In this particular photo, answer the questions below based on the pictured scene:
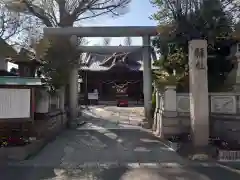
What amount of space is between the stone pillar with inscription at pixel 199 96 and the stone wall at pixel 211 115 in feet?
4.68

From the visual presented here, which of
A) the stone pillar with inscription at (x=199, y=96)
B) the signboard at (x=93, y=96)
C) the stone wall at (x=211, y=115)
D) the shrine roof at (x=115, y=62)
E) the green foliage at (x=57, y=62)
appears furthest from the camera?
the shrine roof at (x=115, y=62)

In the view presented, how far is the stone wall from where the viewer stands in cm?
1106

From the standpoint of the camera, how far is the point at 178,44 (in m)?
12.7

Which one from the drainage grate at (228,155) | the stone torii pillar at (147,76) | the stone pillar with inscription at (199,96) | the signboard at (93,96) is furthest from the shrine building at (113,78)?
the drainage grate at (228,155)

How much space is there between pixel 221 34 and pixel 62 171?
28.3 ft

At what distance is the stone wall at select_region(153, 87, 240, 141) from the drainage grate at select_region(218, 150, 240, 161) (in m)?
1.77

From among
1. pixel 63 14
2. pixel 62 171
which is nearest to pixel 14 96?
pixel 62 171

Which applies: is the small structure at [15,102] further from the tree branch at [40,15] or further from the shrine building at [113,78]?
the shrine building at [113,78]

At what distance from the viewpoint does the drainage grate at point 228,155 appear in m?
9.05

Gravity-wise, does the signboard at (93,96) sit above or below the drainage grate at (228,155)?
above

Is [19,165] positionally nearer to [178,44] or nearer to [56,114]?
[56,114]

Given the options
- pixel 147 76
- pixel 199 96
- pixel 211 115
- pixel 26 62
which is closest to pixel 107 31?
pixel 147 76

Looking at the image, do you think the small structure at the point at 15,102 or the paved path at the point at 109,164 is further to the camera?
the small structure at the point at 15,102

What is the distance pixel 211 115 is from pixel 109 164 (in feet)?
16.8
